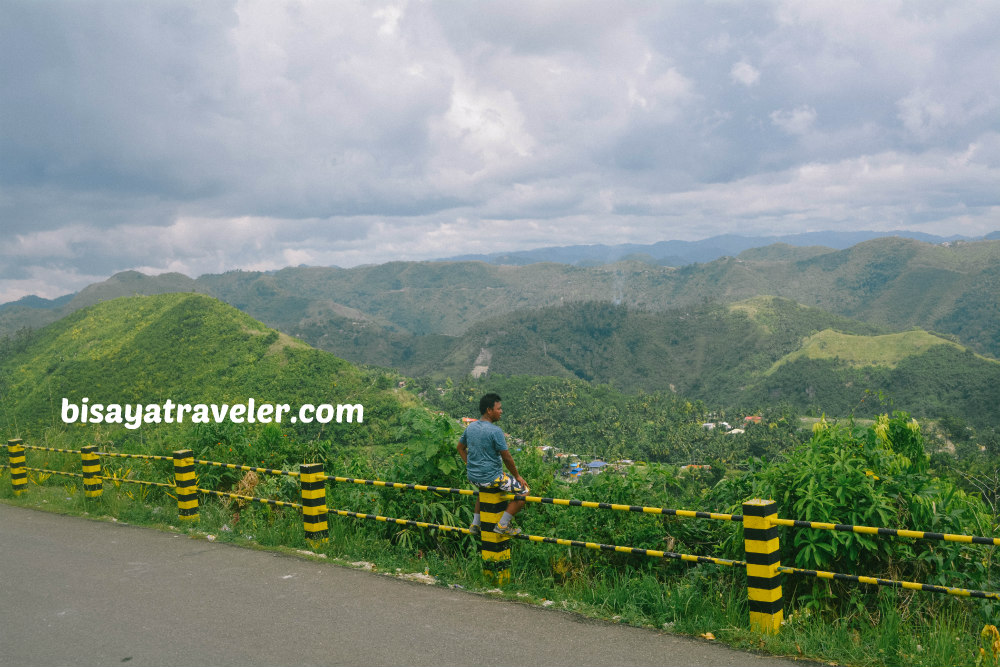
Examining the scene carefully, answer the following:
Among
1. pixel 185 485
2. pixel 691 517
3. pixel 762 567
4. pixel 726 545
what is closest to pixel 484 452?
pixel 691 517

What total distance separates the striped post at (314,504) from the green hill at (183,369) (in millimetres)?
54372

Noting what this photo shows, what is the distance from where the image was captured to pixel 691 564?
6594 millimetres

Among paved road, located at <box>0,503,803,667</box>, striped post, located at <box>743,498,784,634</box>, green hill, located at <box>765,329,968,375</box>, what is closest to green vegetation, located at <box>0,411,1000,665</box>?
striped post, located at <box>743,498,784,634</box>

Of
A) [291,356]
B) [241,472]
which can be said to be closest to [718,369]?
[291,356]

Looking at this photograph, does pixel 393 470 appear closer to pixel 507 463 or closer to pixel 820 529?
pixel 507 463

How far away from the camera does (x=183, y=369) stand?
77.9 m

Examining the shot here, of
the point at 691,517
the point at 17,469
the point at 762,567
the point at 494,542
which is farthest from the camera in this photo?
the point at 17,469

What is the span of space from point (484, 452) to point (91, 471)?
725 centimetres

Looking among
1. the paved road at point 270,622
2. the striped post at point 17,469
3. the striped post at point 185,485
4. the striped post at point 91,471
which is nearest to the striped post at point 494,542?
the paved road at point 270,622

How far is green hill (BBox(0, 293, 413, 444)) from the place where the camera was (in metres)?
69.0

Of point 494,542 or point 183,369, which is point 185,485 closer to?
point 494,542

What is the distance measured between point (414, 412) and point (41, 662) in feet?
13.6

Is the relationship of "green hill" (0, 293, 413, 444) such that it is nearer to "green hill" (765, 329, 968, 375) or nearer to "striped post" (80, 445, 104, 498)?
"striped post" (80, 445, 104, 498)

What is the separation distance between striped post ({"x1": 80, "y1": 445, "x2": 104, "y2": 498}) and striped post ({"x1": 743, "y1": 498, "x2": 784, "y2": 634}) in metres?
9.53
